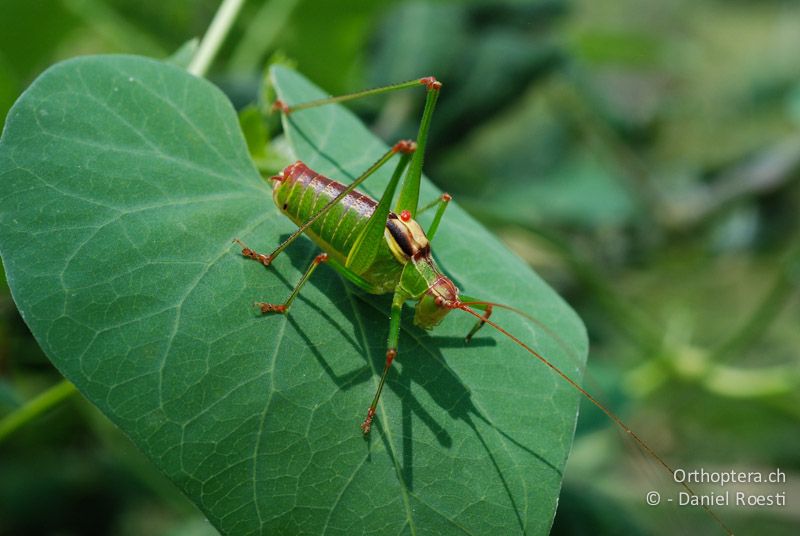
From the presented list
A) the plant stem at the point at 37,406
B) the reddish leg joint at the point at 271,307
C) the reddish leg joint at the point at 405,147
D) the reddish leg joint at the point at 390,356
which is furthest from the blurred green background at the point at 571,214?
the reddish leg joint at the point at 390,356

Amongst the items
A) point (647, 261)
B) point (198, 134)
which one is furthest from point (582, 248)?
point (198, 134)

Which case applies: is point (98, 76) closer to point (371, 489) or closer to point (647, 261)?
point (371, 489)

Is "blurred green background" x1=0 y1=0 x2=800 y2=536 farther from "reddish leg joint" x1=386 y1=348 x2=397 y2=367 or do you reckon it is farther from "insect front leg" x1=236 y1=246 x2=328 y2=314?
"reddish leg joint" x1=386 y1=348 x2=397 y2=367

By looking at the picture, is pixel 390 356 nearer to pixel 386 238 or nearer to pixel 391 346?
pixel 391 346

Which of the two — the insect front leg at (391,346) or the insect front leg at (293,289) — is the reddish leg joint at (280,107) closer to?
the insect front leg at (293,289)

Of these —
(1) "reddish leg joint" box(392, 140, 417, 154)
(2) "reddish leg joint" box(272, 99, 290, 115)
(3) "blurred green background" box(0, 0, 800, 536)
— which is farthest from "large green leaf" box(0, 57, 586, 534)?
(3) "blurred green background" box(0, 0, 800, 536)
